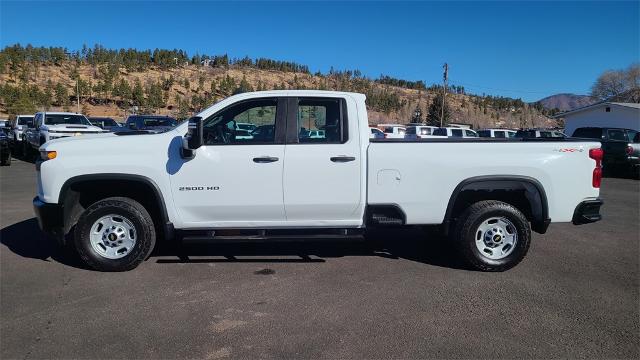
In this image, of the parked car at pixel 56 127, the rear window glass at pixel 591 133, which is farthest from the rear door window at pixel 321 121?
the rear window glass at pixel 591 133

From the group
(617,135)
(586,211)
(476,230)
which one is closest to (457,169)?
(476,230)

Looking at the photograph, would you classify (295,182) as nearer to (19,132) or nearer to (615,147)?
(615,147)

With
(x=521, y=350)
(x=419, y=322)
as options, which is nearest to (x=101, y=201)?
(x=419, y=322)

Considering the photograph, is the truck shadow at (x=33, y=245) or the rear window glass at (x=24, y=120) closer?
the truck shadow at (x=33, y=245)

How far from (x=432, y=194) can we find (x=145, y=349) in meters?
3.30

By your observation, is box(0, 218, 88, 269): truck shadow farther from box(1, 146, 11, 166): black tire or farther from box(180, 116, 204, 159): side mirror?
box(1, 146, 11, 166): black tire

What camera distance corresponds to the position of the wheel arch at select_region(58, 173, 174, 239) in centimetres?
503

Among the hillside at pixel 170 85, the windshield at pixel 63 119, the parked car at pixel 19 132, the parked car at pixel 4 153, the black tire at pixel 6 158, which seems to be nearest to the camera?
the parked car at pixel 4 153

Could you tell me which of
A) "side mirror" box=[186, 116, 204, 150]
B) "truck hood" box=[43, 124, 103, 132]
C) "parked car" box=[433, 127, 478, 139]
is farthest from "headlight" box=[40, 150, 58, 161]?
"parked car" box=[433, 127, 478, 139]

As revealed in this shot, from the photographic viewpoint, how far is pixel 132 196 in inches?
213

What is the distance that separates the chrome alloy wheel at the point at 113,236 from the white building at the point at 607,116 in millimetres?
37413

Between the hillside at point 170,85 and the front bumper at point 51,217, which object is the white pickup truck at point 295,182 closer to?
the front bumper at point 51,217

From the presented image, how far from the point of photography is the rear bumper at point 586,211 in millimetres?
5297

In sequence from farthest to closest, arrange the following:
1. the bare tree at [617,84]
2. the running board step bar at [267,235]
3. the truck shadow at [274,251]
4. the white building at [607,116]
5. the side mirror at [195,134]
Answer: the bare tree at [617,84] < the white building at [607,116] < the truck shadow at [274,251] < the running board step bar at [267,235] < the side mirror at [195,134]
